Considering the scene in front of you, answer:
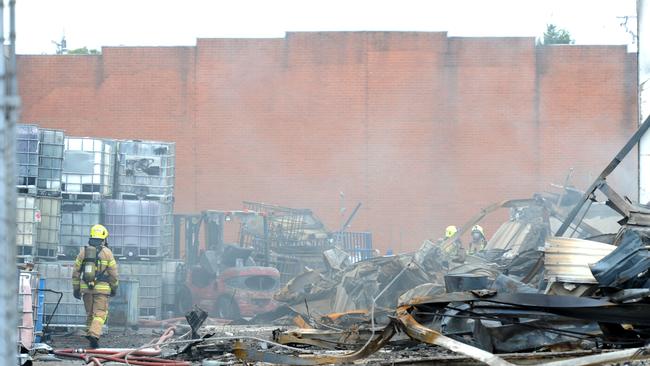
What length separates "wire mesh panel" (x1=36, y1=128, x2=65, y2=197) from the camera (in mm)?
15062

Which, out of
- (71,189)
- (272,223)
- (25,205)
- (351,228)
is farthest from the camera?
(351,228)

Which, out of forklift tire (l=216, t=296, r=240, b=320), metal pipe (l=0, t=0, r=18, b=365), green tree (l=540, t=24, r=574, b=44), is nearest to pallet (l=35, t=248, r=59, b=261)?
forklift tire (l=216, t=296, r=240, b=320)

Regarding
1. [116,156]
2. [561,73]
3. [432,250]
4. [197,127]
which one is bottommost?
[432,250]

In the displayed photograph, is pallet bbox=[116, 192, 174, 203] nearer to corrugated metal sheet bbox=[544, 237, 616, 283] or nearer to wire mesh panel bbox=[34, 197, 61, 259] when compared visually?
wire mesh panel bbox=[34, 197, 61, 259]

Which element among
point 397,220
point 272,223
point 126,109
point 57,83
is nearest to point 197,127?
point 126,109

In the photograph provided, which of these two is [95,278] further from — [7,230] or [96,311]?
[7,230]

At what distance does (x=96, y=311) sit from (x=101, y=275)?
0.49 meters

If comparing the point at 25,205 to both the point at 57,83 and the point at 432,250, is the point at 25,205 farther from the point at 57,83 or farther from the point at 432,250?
the point at 57,83

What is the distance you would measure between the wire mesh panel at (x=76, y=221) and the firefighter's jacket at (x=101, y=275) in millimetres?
3400

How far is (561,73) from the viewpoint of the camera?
29.9 meters

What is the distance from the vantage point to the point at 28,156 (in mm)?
14500

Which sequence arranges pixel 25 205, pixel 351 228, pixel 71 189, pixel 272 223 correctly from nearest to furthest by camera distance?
pixel 25 205
pixel 71 189
pixel 272 223
pixel 351 228

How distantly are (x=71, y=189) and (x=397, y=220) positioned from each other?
50.1 feet

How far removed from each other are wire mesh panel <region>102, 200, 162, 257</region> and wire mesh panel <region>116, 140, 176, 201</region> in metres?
0.33
